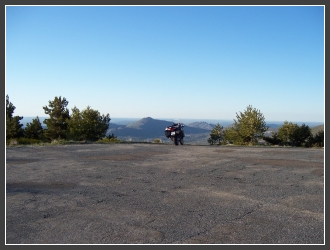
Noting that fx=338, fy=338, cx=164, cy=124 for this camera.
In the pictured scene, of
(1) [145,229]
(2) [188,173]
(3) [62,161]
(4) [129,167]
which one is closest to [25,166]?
(3) [62,161]

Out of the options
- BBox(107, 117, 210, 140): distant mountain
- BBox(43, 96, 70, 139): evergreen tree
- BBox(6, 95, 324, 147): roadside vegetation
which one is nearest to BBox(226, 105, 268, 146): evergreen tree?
BBox(6, 95, 324, 147): roadside vegetation

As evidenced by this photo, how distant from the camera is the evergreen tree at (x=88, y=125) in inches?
1260

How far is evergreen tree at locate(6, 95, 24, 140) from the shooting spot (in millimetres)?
34562

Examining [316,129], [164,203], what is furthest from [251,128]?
[164,203]

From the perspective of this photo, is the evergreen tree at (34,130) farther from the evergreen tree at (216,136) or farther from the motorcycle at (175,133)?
the motorcycle at (175,133)

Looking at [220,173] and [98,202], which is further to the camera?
[220,173]

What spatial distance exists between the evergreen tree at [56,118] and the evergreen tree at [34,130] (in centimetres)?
157

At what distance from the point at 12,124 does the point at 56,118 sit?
4959 millimetres

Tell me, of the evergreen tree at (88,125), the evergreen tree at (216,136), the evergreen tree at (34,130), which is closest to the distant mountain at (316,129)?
the evergreen tree at (216,136)

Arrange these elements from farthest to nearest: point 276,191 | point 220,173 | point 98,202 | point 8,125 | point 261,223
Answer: point 8,125 < point 220,173 < point 276,191 < point 98,202 < point 261,223

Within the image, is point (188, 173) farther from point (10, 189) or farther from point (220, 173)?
point (10, 189)

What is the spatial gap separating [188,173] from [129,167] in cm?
210

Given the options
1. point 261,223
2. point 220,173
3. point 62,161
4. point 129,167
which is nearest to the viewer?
point 261,223

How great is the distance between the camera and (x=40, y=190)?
7.41 metres
